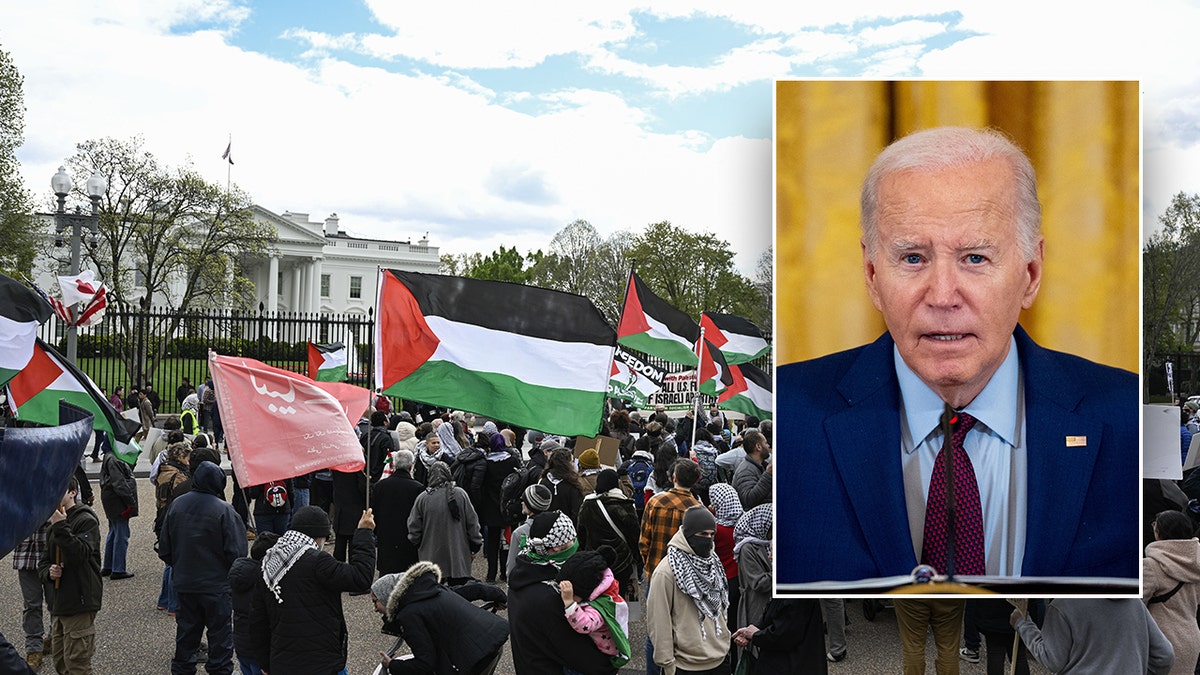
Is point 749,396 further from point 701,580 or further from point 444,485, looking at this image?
point 701,580

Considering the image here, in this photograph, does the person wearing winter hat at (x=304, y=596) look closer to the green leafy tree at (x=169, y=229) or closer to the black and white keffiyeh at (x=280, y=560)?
the black and white keffiyeh at (x=280, y=560)

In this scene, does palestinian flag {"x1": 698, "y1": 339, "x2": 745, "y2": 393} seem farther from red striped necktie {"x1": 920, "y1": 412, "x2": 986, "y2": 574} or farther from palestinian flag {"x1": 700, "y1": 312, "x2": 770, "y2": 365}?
red striped necktie {"x1": 920, "y1": 412, "x2": 986, "y2": 574}

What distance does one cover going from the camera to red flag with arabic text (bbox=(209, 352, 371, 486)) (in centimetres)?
694

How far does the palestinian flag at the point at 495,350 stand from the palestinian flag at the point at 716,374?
4.49m

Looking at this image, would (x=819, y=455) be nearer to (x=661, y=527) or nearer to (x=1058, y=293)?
(x=1058, y=293)

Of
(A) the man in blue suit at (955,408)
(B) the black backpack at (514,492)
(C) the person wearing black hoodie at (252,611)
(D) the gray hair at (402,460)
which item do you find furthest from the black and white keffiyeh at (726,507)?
(D) the gray hair at (402,460)

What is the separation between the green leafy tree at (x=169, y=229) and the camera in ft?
113

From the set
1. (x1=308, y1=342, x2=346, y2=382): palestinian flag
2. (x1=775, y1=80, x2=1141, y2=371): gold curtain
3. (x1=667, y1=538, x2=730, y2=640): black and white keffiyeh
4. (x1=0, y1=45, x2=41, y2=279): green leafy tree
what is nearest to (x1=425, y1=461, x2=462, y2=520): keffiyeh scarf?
(x1=667, y1=538, x2=730, y2=640): black and white keffiyeh

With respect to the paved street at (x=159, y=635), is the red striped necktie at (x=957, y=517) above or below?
above

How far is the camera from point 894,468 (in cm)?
378

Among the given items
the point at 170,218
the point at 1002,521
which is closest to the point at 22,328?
the point at 1002,521

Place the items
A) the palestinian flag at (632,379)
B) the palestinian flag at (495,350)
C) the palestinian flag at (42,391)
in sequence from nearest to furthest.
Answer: the palestinian flag at (495,350)
the palestinian flag at (42,391)
the palestinian flag at (632,379)

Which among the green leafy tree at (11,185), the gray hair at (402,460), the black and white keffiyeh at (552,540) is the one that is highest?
the green leafy tree at (11,185)

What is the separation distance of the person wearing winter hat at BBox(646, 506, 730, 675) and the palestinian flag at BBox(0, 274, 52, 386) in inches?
146
